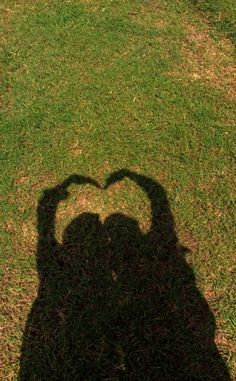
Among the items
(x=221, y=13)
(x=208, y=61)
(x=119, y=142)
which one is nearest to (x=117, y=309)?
(x=119, y=142)

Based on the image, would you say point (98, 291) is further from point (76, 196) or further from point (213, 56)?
point (213, 56)

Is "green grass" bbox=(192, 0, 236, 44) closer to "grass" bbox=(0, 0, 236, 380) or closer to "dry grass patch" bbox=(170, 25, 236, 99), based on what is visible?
"grass" bbox=(0, 0, 236, 380)

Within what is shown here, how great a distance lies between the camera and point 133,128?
5875mm

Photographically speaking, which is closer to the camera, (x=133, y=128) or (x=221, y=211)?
(x=221, y=211)

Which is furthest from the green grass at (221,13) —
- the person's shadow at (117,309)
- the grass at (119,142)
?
the person's shadow at (117,309)

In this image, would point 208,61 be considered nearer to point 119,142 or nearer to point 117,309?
point 119,142

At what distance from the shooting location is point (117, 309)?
14.3ft

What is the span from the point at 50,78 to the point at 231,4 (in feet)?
11.3

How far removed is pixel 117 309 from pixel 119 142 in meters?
2.24

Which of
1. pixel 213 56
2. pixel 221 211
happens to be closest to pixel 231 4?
pixel 213 56

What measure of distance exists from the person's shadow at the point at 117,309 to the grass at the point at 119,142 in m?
0.02

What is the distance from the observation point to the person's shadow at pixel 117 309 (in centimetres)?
405

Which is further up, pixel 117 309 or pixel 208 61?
pixel 208 61

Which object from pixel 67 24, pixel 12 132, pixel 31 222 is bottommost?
pixel 31 222
